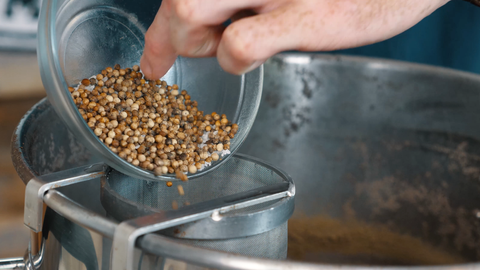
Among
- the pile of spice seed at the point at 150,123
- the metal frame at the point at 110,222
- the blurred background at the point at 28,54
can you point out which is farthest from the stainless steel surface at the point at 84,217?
the blurred background at the point at 28,54

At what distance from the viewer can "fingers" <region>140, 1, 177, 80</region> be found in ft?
1.43

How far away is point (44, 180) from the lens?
0.43 metres

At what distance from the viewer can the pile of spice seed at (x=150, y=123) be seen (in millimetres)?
520

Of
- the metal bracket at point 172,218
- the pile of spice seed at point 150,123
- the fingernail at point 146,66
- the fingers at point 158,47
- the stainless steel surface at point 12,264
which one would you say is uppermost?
the fingers at point 158,47

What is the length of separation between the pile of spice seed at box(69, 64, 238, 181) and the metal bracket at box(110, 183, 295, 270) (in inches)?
3.7

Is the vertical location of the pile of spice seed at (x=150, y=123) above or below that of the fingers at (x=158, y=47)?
below

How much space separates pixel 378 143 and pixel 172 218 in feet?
1.77

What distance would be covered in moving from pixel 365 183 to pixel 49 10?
2.03 feet

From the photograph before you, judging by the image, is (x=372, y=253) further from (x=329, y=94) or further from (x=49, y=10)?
(x=49, y=10)

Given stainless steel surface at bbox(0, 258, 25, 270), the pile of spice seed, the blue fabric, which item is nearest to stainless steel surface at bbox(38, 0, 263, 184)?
the pile of spice seed

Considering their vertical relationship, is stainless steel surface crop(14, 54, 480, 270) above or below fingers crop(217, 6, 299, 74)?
below

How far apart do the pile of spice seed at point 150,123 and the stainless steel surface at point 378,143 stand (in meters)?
0.26

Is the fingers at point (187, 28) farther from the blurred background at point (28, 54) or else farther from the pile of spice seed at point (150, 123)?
the blurred background at point (28, 54)

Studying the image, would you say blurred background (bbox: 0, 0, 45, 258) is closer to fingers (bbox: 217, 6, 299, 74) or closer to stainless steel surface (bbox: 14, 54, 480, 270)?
stainless steel surface (bbox: 14, 54, 480, 270)
